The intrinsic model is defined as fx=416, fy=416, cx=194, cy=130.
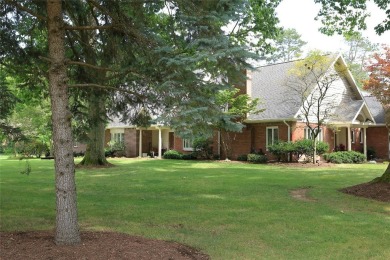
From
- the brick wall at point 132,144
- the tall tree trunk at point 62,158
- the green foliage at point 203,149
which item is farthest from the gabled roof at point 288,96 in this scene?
the tall tree trunk at point 62,158

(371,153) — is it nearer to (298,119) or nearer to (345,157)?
(345,157)

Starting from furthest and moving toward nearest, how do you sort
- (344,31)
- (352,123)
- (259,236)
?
(352,123) < (344,31) < (259,236)

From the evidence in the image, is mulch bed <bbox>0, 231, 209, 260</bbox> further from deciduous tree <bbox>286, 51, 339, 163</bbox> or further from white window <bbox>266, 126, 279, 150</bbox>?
white window <bbox>266, 126, 279, 150</bbox>

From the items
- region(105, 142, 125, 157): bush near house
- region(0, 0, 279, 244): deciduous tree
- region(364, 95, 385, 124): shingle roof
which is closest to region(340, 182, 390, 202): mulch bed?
region(0, 0, 279, 244): deciduous tree

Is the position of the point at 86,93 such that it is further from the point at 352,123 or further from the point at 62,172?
the point at 352,123

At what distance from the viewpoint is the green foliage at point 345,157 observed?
25.9 m

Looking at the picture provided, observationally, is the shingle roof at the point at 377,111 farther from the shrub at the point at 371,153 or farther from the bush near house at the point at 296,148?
the bush near house at the point at 296,148

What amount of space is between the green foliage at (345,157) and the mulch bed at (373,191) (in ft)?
43.1

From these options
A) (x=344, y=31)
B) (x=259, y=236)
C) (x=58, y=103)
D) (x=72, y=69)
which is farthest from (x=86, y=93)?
(x=344, y=31)

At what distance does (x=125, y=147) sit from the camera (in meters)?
35.7

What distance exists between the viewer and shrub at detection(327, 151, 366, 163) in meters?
25.9

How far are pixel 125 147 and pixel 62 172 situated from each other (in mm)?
30210

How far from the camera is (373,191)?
12234 mm

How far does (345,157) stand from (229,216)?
1918 centimetres
